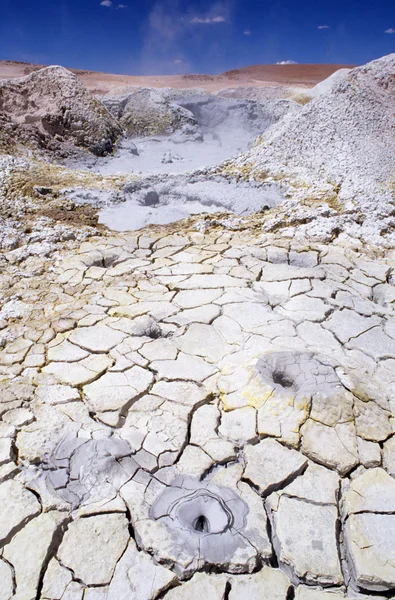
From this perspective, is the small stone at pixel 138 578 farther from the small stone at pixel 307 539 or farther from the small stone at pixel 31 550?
the small stone at pixel 307 539

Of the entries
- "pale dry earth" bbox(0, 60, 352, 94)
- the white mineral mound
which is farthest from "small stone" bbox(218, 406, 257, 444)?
"pale dry earth" bbox(0, 60, 352, 94)

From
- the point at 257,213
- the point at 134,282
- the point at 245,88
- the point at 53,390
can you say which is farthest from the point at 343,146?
the point at 245,88

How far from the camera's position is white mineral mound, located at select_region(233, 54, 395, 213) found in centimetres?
466

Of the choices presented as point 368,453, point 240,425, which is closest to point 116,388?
point 240,425

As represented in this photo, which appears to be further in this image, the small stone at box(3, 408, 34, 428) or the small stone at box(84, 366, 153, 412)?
the small stone at box(84, 366, 153, 412)

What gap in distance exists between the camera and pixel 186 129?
8664mm

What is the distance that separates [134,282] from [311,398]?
1702mm

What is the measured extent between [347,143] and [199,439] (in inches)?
178

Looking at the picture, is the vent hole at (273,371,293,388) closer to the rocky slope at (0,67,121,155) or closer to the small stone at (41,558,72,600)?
the small stone at (41,558,72,600)

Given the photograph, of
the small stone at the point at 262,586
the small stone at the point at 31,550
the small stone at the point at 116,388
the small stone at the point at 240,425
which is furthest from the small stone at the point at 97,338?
the small stone at the point at 262,586

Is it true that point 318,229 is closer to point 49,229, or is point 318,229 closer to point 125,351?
point 125,351

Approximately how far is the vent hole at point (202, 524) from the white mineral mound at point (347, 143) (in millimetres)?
3666

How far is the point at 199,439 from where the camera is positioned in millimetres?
1785

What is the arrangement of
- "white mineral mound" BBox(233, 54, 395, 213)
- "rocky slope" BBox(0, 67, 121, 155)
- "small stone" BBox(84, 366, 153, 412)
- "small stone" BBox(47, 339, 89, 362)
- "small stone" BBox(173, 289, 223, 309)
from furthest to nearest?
"rocky slope" BBox(0, 67, 121, 155), "white mineral mound" BBox(233, 54, 395, 213), "small stone" BBox(173, 289, 223, 309), "small stone" BBox(47, 339, 89, 362), "small stone" BBox(84, 366, 153, 412)
